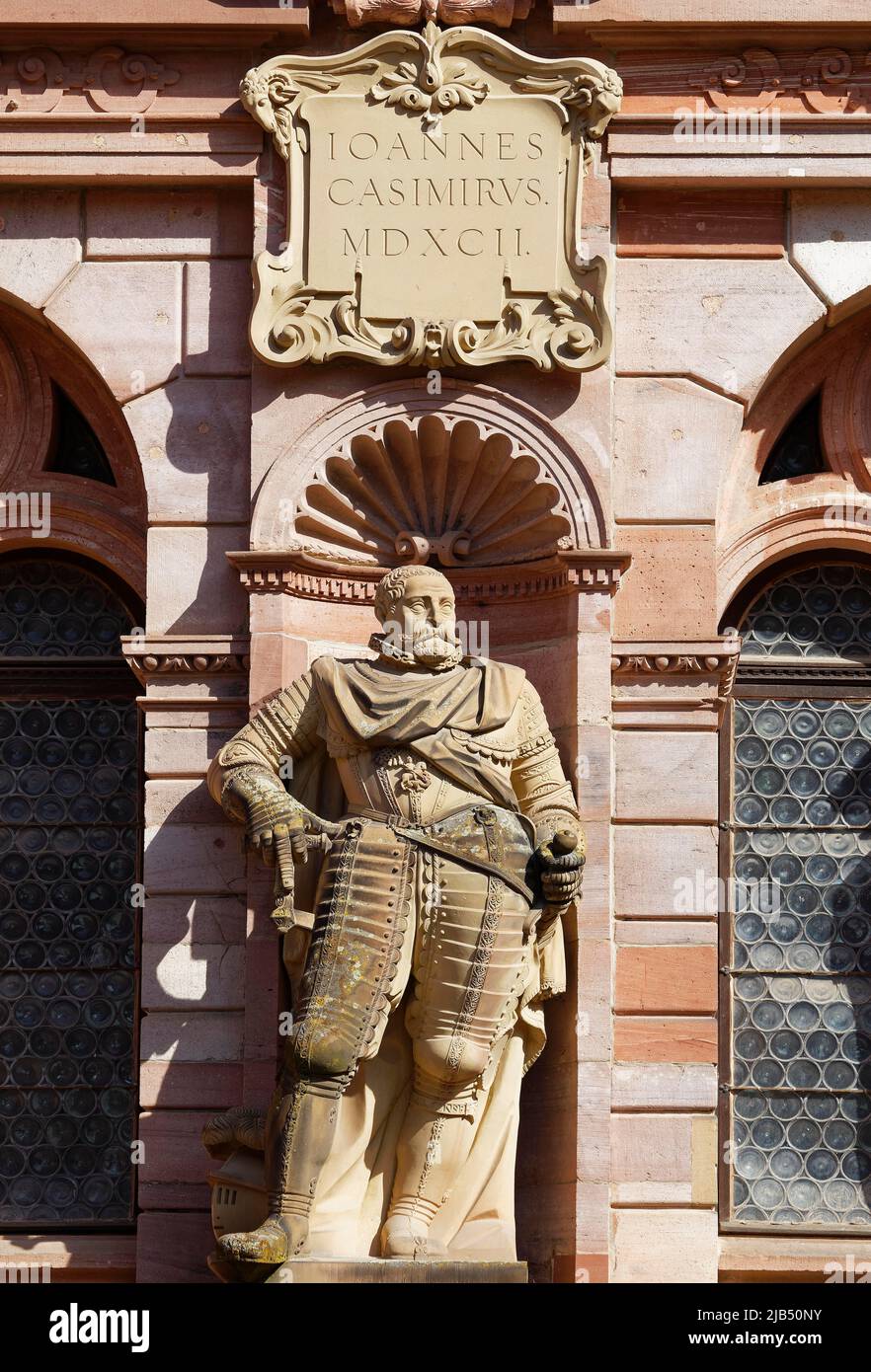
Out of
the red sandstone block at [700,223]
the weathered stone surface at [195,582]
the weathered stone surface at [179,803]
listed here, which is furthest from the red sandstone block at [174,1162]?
the red sandstone block at [700,223]

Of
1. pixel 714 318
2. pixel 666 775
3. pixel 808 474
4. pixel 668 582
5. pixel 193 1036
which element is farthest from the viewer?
pixel 808 474

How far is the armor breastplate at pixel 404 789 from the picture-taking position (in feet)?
47.5

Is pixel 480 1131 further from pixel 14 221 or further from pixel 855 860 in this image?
pixel 14 221

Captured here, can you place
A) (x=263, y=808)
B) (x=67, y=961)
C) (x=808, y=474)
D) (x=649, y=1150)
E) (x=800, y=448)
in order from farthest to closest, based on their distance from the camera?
1. (x=800, y=448)
2. (x=808, y=474)
3. (x=67, y=961)
4. (x=649, y=1150)
5. (x=263, y=808)

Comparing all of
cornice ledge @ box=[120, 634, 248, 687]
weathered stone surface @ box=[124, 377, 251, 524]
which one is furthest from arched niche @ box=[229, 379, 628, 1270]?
weathered stone surface @ box=[124, 377, 251, 524]

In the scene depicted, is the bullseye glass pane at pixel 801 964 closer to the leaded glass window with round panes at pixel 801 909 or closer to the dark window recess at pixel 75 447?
the leaded glass window with round panes at pixel 801 909

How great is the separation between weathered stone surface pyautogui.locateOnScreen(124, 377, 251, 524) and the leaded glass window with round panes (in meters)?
2.92

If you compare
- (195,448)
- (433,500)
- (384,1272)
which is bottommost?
(384,1272)

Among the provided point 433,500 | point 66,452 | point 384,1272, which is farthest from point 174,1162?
point 66,452

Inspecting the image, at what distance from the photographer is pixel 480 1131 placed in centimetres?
1473

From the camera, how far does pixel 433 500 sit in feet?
53.2

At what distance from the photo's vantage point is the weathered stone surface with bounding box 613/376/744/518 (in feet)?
52.3

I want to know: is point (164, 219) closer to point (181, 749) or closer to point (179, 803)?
point (181, 749)

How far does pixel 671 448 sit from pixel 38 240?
3563 mm
